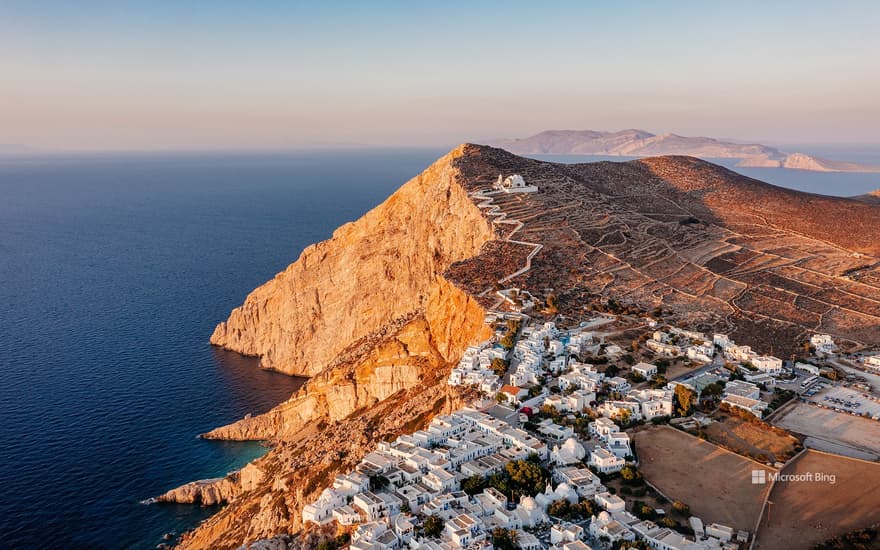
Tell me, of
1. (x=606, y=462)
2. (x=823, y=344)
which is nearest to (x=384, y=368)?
(x=606, y=462)

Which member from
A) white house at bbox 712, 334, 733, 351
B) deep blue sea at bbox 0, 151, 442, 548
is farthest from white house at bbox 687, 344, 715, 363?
deep blue sea at bbox 0, 151, 442, 548

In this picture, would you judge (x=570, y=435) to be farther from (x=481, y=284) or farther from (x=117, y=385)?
(x=117, y=385)

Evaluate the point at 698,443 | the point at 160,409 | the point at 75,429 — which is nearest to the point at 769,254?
the point at 698,443

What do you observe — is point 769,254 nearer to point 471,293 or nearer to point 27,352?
point 471,293

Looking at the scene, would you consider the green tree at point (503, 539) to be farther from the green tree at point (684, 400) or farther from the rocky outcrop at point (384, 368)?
the rocky outcrop at point (384, 368)

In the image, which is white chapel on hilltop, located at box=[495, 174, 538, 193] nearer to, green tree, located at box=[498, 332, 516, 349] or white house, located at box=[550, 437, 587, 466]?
green tree, located at box=[498, 332, 516, 349]

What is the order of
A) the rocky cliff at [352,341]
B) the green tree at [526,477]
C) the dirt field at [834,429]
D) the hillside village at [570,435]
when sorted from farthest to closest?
the rocky cliff at [352,341] < the dirt field at [834,429] < the green tree at [526,477] < the hillside village at [570,435]

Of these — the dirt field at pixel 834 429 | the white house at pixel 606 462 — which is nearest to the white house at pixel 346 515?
the white house at pixel 606 462
